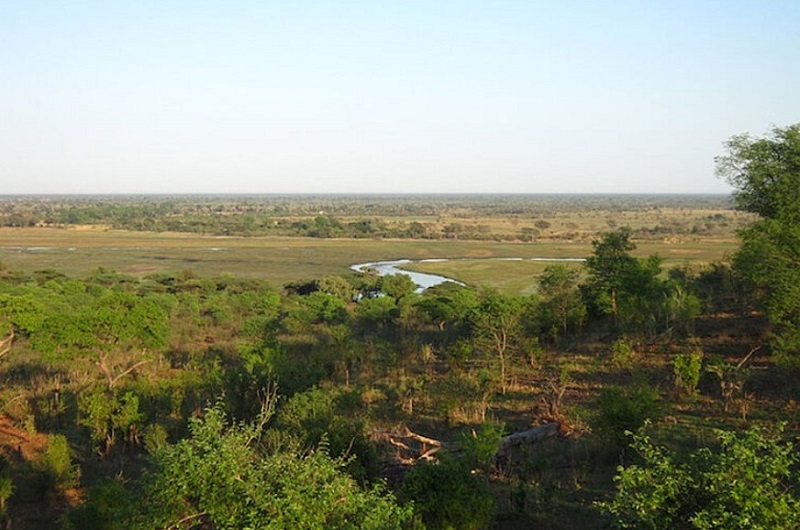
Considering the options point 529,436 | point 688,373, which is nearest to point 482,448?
point 529,436

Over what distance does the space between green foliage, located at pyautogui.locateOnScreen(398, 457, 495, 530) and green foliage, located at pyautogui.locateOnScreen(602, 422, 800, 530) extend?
3.44m

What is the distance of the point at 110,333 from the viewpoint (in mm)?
24328

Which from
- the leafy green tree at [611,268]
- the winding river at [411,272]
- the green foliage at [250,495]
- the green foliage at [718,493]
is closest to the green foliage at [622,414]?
the green foliage at [718,493]

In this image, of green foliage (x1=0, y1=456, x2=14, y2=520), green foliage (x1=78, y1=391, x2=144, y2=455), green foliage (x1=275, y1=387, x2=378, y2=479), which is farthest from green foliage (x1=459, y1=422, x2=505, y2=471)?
green foliage (x1=0, y1=456, x2=14, y2=520)

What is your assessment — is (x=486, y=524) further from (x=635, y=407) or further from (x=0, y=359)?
(x=0, y=359)

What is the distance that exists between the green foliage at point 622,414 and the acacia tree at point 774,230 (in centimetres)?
463

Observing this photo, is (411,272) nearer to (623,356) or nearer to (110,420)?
(623,356)

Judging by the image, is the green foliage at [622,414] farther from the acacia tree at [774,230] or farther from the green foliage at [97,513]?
the green foliage at [97,513]

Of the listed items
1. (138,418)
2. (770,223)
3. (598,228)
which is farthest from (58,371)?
(598,228)

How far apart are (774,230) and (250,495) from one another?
17.9 meters

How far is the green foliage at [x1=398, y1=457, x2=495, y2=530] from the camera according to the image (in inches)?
407

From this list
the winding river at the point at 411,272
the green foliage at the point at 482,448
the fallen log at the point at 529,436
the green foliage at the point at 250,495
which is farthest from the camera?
the winding river at the point at 411,272

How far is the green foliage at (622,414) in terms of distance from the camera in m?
14.3

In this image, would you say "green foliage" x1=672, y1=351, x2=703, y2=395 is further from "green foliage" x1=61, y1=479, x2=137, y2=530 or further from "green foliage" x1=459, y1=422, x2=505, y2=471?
"green foliage" x1=61, y1=479, x2=137, y2=530
